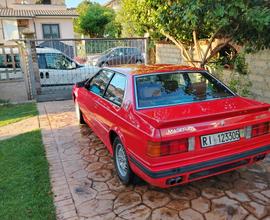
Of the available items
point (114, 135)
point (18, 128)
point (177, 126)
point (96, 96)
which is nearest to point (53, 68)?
point (18, 128)

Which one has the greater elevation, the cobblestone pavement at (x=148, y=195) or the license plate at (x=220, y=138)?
the license plate at (x=220, y=138)

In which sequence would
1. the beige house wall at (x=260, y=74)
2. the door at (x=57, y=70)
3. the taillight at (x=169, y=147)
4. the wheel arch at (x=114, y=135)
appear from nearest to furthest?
the taillight at (x=169, y=147), the wheel arch at (x=114, y=135), the beige house wall at (x=260, y=74), the door at (x=57, y=70)

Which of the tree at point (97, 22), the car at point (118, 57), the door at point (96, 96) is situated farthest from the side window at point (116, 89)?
the tree at point (97, 22)

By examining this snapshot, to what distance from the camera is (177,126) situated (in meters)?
2.93

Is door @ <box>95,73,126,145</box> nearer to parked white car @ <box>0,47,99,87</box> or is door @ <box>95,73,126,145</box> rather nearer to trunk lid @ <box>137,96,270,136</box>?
trunk lid @ <box>137,96,270,136</box>

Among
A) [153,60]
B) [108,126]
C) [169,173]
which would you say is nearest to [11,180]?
[108,126]

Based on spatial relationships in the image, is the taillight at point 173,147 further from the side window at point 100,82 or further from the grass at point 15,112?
the grass at point 15,112

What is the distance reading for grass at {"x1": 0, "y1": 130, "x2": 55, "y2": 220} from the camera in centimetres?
338

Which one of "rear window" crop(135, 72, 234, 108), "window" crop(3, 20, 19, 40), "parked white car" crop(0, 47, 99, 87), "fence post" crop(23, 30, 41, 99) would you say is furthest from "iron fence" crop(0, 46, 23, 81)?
"window" crop(3, 20, 19, 40)

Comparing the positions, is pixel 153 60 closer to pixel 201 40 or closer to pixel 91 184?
pixel 201 40

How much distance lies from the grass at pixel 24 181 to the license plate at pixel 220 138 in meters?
1.95

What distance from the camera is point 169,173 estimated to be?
2932mm

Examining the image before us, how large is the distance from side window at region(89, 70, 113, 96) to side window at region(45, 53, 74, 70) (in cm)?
534

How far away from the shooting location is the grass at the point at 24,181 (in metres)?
3.38
